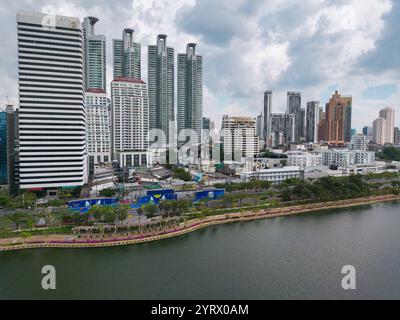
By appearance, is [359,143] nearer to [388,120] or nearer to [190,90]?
[190,90]

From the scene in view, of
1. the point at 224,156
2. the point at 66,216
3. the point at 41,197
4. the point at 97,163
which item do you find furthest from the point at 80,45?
the point at 224,156

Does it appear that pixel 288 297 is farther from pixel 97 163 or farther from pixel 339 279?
pixel 97 163

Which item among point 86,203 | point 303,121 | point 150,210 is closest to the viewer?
point 150,210

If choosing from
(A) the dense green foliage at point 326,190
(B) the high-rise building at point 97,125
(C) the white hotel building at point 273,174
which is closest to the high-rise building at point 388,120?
(C) the white hotel building at point 273,174

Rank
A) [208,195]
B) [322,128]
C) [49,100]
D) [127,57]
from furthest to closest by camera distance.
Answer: [322,128] < [127,57] < [49,100] < [208,195]

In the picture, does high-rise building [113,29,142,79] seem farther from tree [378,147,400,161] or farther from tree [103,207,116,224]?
tree [378,147,400,161]

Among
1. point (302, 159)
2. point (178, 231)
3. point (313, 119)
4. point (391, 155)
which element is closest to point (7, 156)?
point (178, 231)

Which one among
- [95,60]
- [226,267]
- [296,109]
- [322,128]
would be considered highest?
[95,60]
